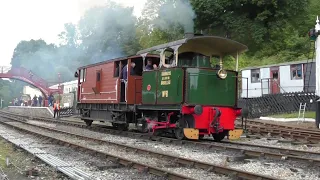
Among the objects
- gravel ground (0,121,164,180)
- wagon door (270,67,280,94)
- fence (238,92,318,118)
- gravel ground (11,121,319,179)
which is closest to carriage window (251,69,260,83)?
wagon door (270,67,280,94)

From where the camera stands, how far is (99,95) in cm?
1697

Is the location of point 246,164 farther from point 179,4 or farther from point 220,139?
point 179,4

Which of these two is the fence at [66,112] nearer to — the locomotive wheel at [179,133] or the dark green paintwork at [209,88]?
the locomotive wheel at [179,133]

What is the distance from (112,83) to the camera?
51.2ft

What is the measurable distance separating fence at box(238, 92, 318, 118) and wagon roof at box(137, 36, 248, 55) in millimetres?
12748

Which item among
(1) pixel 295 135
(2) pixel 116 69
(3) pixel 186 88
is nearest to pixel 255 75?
(1) pixel 295 135

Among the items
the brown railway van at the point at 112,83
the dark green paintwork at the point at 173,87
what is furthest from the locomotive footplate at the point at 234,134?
the brown railway van at the point at 112,83

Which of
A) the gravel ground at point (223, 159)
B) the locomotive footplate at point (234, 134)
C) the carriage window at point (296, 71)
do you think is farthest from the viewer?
the carriage window at point (296, 71)

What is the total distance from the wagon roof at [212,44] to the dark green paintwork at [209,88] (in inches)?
32.8

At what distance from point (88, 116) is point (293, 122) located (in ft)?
35.3

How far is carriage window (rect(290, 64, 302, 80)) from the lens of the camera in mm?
26391

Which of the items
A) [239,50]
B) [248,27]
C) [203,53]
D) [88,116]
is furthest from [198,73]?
[248,27]

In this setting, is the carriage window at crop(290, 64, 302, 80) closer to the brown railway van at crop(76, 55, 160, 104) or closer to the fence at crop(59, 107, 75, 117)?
the brown railway van at crop(76, 55, 160, 104)

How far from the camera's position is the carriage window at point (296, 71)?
26391 mm
